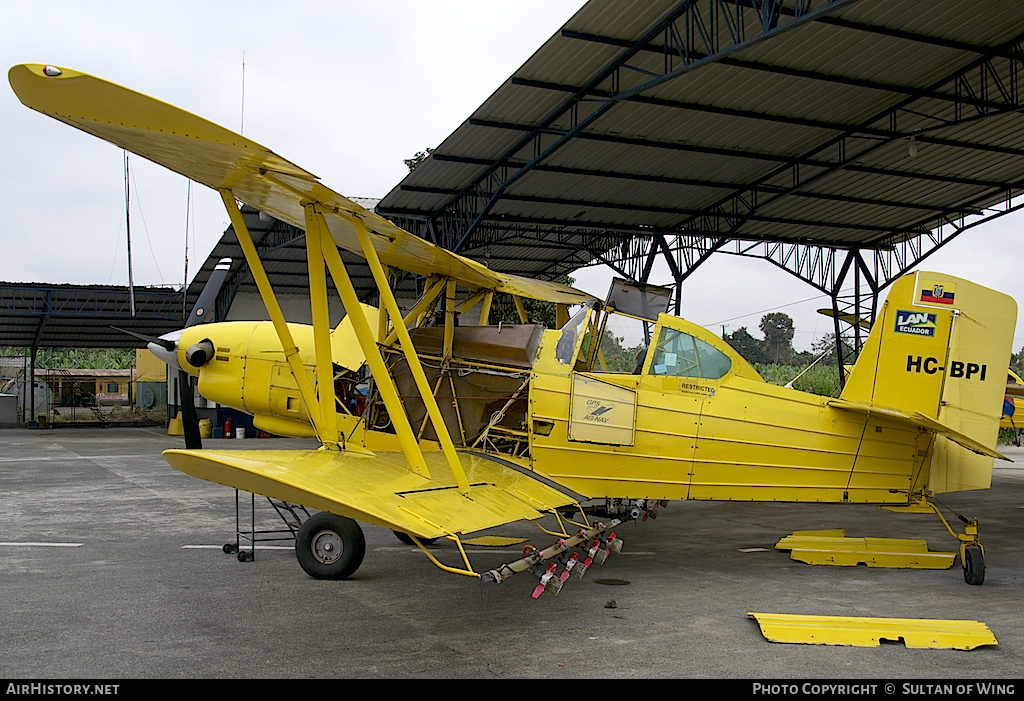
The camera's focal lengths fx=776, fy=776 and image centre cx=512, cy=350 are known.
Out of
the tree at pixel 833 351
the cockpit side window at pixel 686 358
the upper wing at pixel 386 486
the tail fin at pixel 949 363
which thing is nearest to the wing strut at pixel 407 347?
the upper wing at pixel 386 486

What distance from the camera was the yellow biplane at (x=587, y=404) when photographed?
20.9ft

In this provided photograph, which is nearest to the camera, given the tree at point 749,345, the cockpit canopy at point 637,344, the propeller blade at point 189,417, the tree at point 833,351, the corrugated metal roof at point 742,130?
the cockpit canopy at point 637,344

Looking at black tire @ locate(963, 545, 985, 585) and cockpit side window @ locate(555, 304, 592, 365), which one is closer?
black tire @ locate(963, 545, 985, 585)

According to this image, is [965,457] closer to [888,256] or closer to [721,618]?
[721,618]

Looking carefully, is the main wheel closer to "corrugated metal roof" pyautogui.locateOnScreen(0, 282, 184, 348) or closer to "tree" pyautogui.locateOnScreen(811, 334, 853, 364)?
"tree" pyautogui.locateOnScreen(811, 334, 853, 364)

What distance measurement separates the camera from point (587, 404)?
7.52 metres

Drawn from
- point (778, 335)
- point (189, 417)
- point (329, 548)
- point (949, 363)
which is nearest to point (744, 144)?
point (949, 363)

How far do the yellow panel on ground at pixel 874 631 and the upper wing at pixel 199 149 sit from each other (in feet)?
14.7

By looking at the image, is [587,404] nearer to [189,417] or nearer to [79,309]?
[189,417]

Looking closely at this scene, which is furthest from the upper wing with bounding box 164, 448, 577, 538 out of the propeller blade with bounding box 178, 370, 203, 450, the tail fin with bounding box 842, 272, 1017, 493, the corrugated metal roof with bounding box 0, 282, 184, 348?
the corrugated metal roof with bounding box 0, 282, 184, 348

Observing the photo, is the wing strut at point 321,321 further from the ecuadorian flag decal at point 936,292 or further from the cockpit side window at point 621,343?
the ecuadorian flag decal at point 936,292

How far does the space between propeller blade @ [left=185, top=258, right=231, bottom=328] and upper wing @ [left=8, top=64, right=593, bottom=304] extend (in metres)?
3.68

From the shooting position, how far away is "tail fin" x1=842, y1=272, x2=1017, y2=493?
7461 millimetres

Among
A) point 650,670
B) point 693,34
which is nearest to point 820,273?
point 693,34
